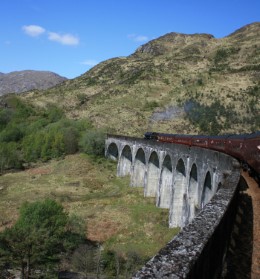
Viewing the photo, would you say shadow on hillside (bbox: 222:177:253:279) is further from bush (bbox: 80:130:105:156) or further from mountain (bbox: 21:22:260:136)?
mountain (bbox: 21:22:260:136)

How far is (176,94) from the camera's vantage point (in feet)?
328

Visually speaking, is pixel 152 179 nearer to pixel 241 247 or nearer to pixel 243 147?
pixel 243 147

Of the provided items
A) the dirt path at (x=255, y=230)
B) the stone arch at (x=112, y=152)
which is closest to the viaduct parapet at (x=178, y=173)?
the dirt path at (x=255, y=230)

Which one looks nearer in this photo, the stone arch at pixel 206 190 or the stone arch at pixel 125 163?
the stone arch at pixel 206 190

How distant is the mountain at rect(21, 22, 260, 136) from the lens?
82.2 m

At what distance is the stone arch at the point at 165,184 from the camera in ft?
114

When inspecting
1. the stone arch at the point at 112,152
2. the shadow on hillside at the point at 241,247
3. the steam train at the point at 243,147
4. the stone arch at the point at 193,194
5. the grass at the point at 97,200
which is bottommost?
the grass at the point at 97,200

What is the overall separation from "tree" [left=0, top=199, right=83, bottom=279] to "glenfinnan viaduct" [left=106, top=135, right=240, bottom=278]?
400 inches

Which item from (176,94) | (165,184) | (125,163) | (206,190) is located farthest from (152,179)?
(176,94)

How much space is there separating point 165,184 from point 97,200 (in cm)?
1081

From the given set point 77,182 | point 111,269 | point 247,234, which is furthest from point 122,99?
point 247,234

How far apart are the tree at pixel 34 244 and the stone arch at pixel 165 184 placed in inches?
467

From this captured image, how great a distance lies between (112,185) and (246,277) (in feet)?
145

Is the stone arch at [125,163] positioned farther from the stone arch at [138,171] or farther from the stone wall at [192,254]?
the stone wall at [192,254]
